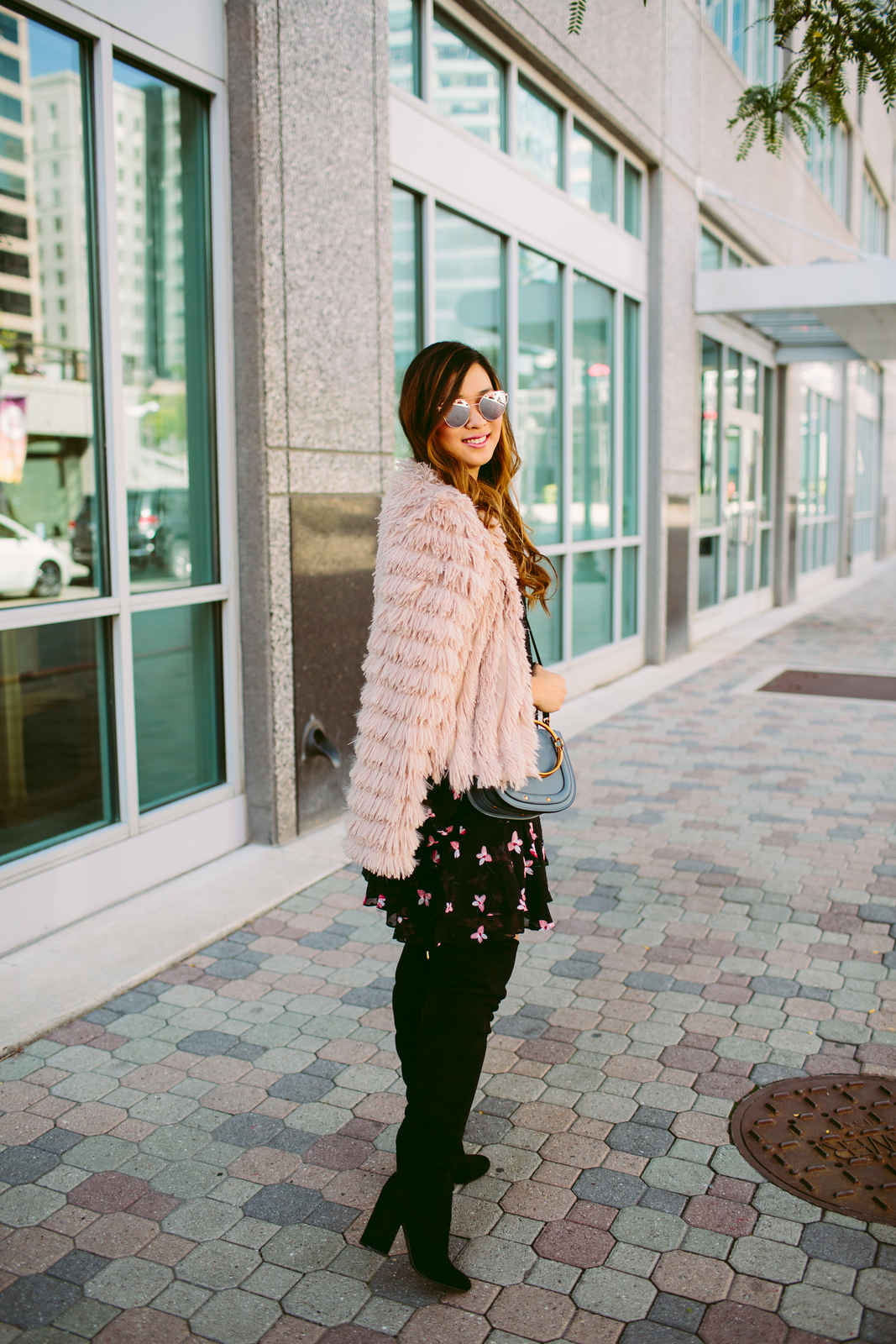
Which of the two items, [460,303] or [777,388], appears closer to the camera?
[460,303]

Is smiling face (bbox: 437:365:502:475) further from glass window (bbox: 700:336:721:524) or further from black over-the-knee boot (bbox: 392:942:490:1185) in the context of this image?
glass window (bbox: 700:336:721:524)

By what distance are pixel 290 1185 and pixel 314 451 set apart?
344cm

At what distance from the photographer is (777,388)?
16.4 meters

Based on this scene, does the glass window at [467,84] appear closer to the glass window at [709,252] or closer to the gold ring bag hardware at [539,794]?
the glass window at [709,252]

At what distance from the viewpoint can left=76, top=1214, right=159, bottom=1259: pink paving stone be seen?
250 cm

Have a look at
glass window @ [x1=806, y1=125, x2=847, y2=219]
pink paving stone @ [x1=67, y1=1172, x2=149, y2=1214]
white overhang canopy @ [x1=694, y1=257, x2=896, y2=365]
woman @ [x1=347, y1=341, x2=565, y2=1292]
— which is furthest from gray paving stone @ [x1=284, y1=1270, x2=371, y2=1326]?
glass window @ [x1=806, y1=125, x2=847, y2=219]

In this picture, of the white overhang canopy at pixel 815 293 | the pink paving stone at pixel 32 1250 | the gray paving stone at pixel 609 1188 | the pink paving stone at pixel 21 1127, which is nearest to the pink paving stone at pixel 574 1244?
the gray paving stone at pixel 609 1188

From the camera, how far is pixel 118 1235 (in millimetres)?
A: 2555

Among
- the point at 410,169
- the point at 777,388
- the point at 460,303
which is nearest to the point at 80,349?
the point at 410,169

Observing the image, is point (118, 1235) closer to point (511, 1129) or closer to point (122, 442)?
point (511, 1129)

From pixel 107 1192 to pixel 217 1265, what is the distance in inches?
16.0

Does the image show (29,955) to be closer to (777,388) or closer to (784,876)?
(784,876)

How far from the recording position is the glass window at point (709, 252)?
12500 mm

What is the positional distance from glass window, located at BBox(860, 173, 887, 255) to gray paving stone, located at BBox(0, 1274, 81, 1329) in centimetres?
2486
